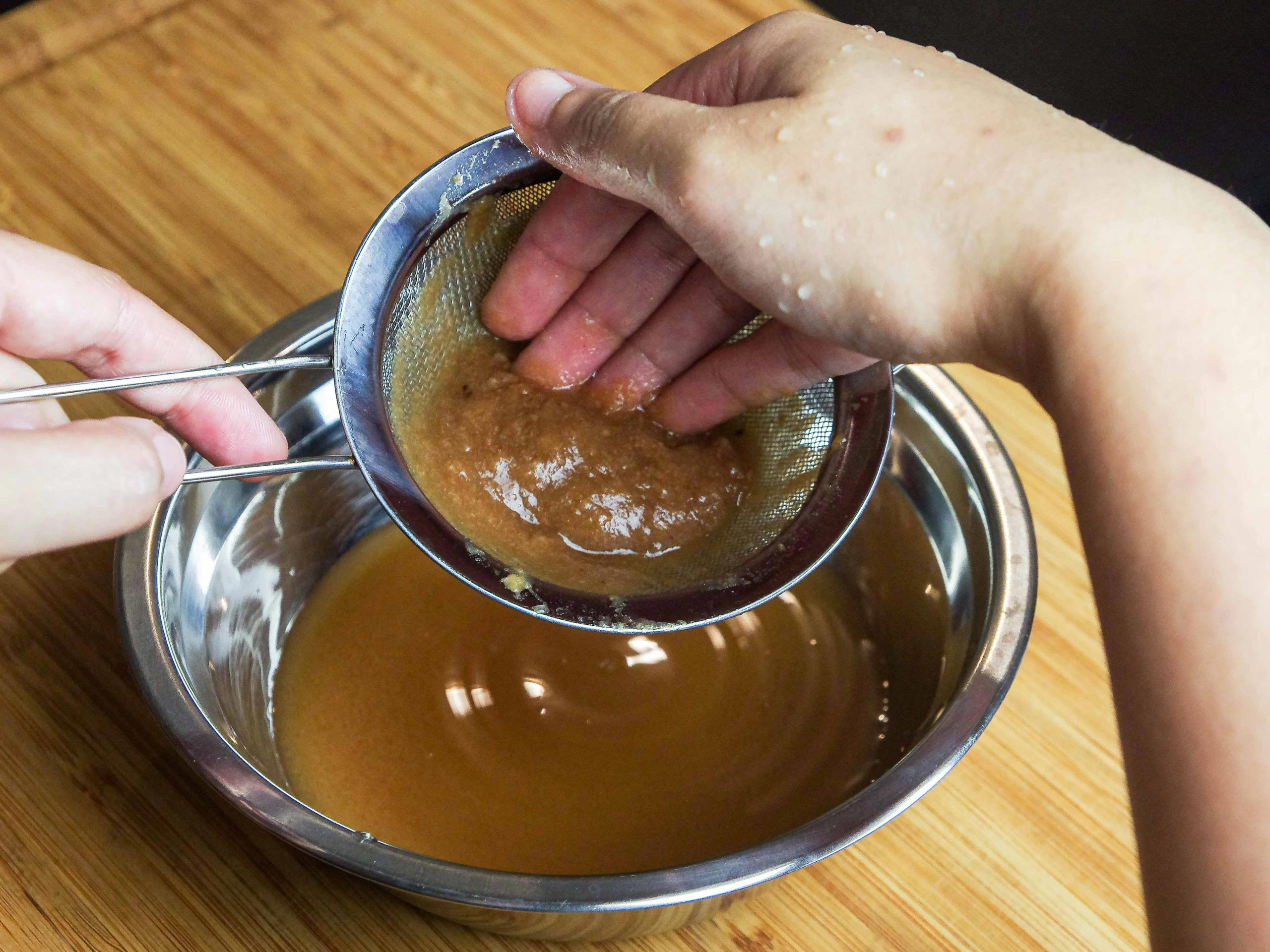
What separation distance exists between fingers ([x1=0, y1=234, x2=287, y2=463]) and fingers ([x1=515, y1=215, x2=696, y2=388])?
0.73 ft

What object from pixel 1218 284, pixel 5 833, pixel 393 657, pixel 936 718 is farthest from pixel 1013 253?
pixel 5 833

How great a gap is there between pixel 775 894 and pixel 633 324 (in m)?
0.46

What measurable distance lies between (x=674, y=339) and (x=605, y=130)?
227 mm

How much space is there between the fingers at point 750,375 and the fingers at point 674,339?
13 mm

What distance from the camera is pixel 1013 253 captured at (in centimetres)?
61

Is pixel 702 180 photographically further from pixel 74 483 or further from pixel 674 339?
pixel 74 483

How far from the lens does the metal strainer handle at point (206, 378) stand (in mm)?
596

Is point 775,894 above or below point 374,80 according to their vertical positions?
below

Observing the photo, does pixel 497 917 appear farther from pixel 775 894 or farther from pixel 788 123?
pixel 788 123

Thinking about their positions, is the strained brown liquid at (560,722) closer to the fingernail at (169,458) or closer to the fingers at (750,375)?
the fingers at (750,375)

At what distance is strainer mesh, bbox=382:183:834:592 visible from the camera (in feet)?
2.77

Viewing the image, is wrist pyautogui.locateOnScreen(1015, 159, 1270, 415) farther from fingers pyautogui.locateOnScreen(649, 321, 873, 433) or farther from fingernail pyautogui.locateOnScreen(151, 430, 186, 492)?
fingernail pyautogui.locateOnScreen(151, 430, 186, 492)

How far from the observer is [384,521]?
1.03m

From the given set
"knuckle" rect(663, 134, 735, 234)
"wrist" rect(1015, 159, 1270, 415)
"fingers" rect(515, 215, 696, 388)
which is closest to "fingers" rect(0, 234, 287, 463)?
"fingers" rect(515, 215, 696, 388)
